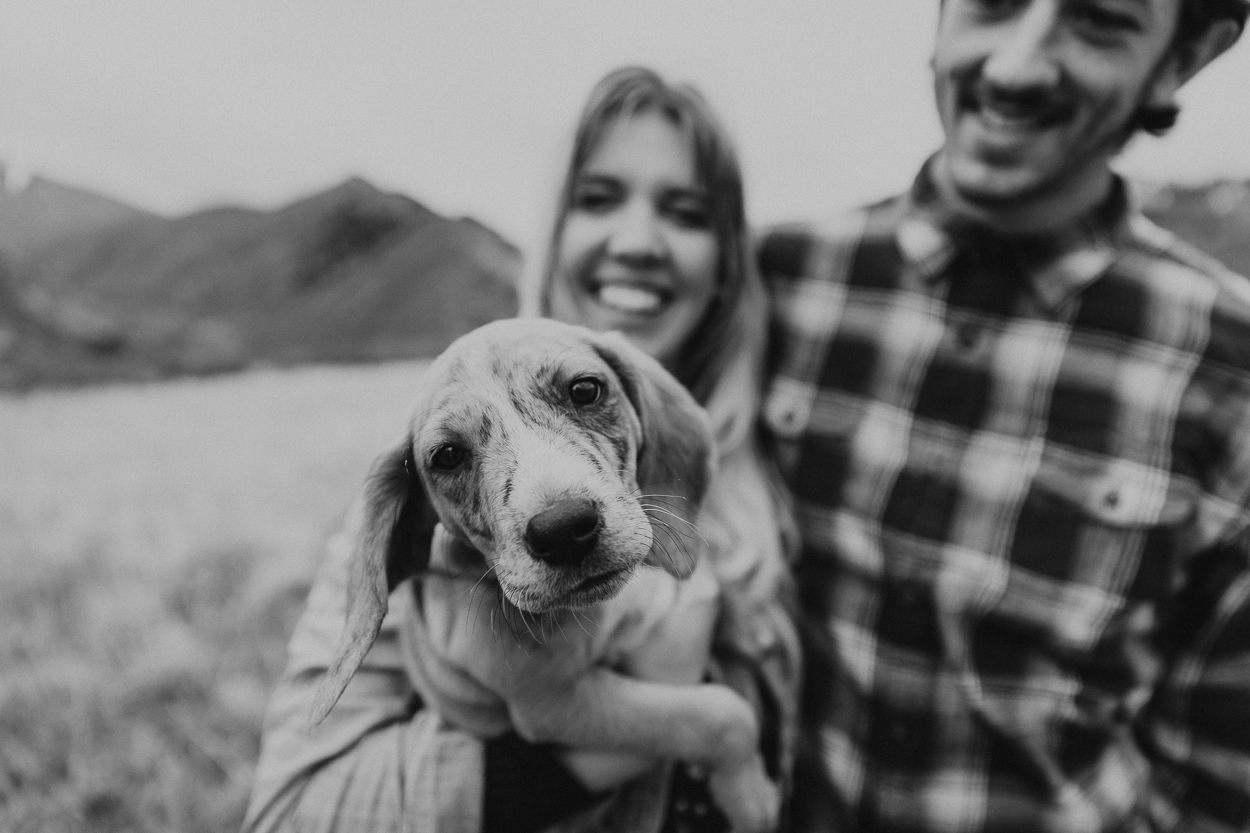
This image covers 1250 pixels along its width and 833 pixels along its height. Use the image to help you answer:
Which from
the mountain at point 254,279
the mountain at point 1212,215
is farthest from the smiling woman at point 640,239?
the mountain at point 1212,215

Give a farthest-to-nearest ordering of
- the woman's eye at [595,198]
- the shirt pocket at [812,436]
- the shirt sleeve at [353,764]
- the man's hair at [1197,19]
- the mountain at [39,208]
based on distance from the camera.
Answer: the mountain at [39,208], the shirt pocket at [812,436], the woman's eye at [595,198], the man's hair at [1197,19], the shirt sleeve at [353,764]

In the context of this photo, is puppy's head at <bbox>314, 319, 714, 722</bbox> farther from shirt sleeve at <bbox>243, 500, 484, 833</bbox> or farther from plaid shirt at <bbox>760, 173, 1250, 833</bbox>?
plaid shirt at <bbox>760, 173, 1250, 833</bbox>

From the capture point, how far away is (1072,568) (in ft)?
7.38

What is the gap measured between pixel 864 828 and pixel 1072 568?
1.10 meters

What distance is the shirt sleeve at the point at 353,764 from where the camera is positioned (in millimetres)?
1817

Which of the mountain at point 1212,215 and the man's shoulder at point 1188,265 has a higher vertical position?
the man's shoulder at point 1188,265

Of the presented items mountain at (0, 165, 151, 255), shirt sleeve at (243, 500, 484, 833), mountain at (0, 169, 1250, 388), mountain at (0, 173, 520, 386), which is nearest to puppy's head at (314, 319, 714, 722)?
shirt sleeve at (243, 500, 484, 833)

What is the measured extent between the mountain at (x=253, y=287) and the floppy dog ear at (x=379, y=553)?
513 inches

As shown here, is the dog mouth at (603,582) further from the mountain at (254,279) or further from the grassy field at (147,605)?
the mountain at (254,279)

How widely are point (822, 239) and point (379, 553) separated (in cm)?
198

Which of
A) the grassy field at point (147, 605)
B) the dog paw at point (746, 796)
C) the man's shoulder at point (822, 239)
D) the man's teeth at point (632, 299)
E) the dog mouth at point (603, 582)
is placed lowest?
the grassy field at point (147, 605)

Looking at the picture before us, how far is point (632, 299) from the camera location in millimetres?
2330

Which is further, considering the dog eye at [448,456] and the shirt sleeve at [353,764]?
the shirt sleeve at [353,764]

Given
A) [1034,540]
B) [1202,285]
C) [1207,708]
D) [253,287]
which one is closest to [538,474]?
[1034,540]
